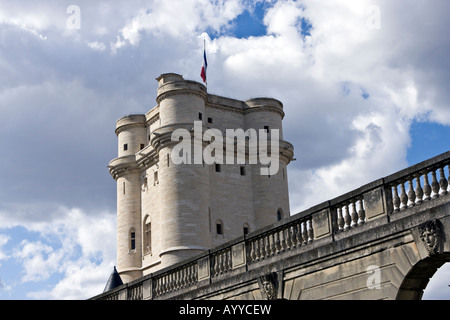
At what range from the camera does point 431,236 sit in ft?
39.8

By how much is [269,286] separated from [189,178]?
101 ft

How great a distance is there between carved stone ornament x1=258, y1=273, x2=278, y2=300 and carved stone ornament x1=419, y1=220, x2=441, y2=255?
14.5ft

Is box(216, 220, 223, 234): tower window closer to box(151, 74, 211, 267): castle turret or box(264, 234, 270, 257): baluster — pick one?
box(151, 74, 211, 267): castle turret

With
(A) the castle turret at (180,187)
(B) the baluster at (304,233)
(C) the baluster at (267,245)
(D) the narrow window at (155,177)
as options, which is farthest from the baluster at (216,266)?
(D) the narrow window at (155,177)

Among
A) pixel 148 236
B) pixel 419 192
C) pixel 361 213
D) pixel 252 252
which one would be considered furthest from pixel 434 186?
pixel 148 236

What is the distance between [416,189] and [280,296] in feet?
13.9

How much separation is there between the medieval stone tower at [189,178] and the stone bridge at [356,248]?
28055mm

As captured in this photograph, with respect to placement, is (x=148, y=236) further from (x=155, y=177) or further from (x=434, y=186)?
(x=434, y=186)

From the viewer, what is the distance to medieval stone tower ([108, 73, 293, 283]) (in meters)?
46.2

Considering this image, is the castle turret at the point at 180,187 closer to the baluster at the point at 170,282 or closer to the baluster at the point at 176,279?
the baluster at the point at 170,282

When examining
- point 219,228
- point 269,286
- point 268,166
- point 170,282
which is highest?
point 268,166

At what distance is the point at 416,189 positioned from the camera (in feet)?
42.5
